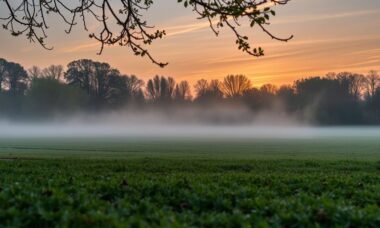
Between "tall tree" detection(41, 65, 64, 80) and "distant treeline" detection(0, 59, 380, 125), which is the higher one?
"tall tree" detection(41, 65, 64, 80)

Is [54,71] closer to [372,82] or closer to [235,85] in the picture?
[235,85]

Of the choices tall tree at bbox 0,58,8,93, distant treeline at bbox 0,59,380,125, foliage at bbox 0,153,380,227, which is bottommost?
foliage at bbox 0,153,380,227

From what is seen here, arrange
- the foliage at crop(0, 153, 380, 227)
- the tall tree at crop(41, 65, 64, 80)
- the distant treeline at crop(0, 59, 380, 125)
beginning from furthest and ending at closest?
the tall tree at crop(41, 65, 64, 80), the distant treeline at crop(0, 59, 380, 125), the foliage at crop(0, 153, 380, 227)

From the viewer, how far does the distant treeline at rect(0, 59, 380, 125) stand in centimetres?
11069

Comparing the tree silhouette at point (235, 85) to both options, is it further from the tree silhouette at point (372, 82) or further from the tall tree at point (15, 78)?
the tall tree at point (15, 78)

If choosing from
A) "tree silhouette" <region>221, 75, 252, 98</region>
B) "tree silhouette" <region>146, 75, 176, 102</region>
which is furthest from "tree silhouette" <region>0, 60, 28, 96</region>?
"tree silhouette" <region>221, 75, 252, 98</region>

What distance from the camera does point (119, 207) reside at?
660cm

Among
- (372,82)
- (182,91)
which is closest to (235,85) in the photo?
(182,91)

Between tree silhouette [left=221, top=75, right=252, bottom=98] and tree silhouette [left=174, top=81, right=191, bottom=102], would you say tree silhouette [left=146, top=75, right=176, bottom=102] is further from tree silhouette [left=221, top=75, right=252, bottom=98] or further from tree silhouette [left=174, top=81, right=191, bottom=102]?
tree silhouette [left=221, top=75, right=252, bottom=98]

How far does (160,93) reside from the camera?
127250 millimetres

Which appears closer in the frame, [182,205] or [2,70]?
[182,205]

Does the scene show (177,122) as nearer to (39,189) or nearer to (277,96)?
(277,96)

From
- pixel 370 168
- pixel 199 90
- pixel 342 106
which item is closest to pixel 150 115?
pixel 199 90

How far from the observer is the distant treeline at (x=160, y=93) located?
11069 cm
